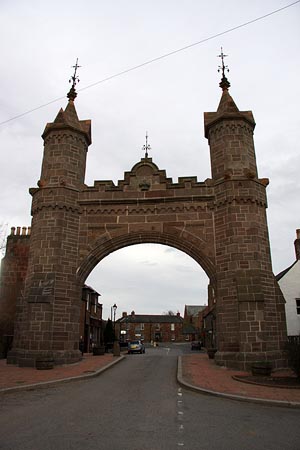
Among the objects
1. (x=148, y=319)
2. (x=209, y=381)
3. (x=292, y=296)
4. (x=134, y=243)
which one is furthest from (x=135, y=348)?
(x=148, y=319)

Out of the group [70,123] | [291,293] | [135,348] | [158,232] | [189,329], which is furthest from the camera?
[189,329]

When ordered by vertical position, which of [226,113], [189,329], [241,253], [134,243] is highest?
[226,113]

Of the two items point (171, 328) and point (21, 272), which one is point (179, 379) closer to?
point (21, 272)

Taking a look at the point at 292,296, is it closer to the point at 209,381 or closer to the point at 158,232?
the point at 158,232

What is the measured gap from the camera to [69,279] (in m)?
16.7

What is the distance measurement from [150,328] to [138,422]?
79.5 metres

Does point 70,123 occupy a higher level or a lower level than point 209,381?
higher

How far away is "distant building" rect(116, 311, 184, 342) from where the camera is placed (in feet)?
271

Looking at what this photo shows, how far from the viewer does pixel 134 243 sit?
705 inches

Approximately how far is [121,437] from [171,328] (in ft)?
270

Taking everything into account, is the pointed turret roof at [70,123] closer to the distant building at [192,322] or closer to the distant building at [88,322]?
the distant building at [88,322]

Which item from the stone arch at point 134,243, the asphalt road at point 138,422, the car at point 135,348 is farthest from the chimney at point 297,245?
the asphalt road at point 138,422

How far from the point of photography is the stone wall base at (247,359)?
14.0m

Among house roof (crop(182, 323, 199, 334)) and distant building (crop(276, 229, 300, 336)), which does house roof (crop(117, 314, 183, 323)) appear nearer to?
house roof (crop(182, 323, 199, 334))
